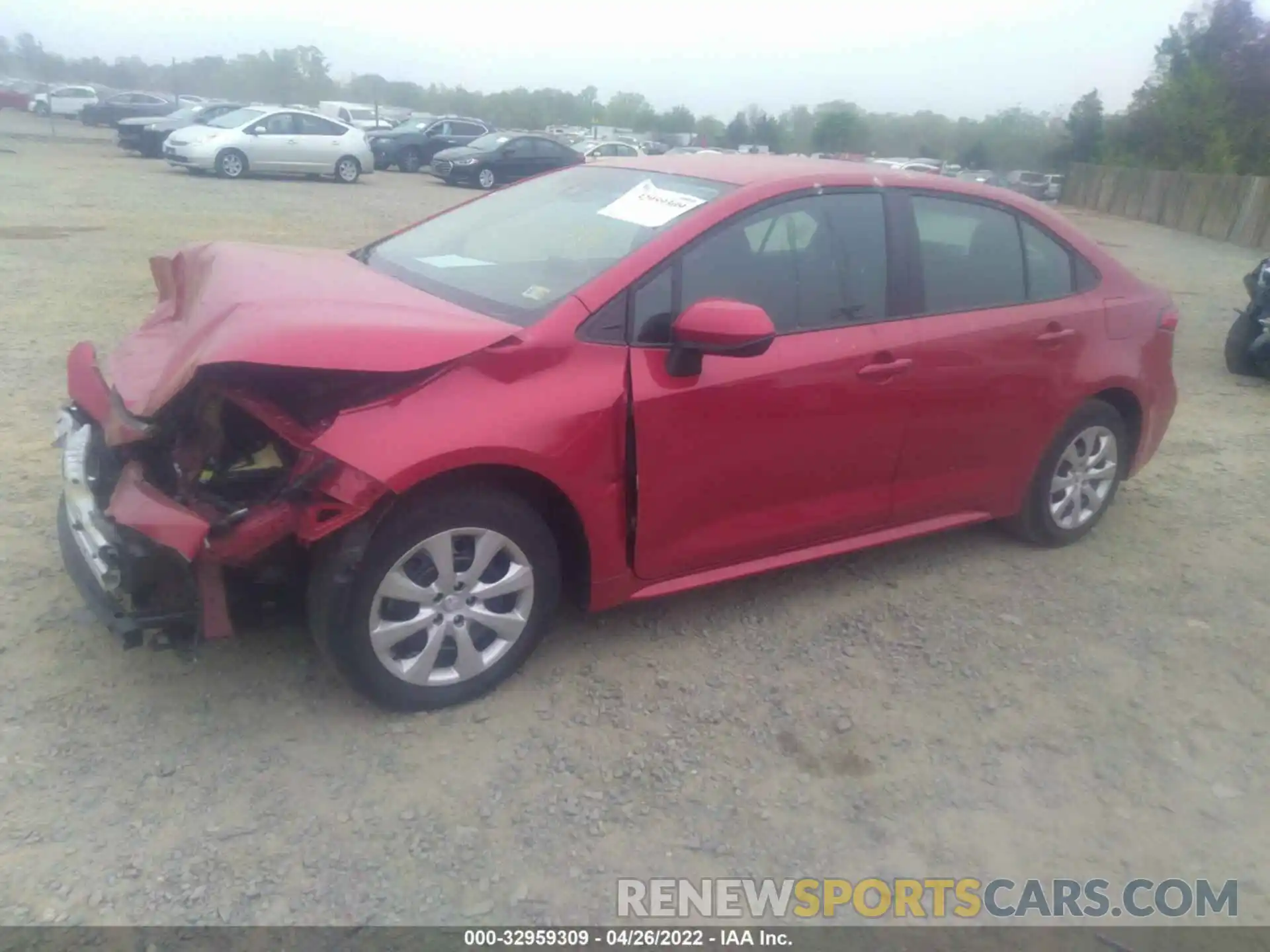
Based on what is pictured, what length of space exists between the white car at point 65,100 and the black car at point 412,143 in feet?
67.5

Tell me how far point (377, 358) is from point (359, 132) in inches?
906

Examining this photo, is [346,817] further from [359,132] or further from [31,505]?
[359,132]

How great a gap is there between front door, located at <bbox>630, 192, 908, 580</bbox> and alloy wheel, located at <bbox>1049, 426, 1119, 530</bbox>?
1.15m

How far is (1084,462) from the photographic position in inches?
198

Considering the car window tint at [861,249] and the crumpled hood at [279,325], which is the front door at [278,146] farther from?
the car window tint at [861,249]

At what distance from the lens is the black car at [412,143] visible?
29.1m

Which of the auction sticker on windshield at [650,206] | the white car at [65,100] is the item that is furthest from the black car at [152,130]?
the auction sticker on windshield at [650,206]

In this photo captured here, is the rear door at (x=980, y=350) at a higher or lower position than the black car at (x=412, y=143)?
higher

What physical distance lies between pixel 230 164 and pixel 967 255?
20558mm

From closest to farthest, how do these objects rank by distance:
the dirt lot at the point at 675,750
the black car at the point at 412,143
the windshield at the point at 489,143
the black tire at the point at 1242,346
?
the dirt lot at the point at 675,750, the black tire at the point at 1242,346, the windshield at the point at 489,143, the black car at the point at 412,143

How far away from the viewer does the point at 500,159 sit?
24.7 m

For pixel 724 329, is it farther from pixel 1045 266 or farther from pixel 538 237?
pixel 1045 266

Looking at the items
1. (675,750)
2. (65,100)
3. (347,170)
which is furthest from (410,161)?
(675,750)

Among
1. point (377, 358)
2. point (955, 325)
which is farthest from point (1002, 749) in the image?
point (377, 358)
